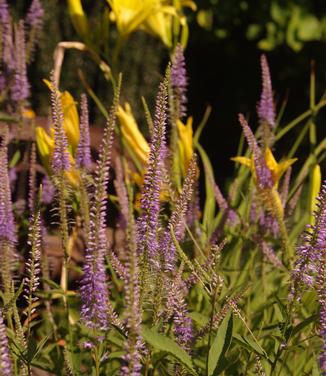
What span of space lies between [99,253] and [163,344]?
174 mm

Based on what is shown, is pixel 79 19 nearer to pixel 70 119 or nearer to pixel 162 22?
pixel 162 22

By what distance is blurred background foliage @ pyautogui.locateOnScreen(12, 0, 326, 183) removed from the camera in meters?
4.71

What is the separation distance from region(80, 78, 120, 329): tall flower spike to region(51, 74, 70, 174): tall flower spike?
7.0 inches

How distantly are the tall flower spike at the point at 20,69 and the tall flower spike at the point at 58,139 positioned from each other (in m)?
0.63

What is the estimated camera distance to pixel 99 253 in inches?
35.3

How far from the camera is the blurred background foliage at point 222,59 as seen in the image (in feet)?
15.4

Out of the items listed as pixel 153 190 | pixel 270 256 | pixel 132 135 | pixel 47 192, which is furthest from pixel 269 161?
pixel 153 190

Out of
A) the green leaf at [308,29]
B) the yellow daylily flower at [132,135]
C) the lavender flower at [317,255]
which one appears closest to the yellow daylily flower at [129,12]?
the yellow daylily flower at [132,135]

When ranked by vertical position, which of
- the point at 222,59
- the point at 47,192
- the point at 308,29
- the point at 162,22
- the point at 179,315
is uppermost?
the point at 162,22

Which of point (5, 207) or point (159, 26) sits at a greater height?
point (159, 26)

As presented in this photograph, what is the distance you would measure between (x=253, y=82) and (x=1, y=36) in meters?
3.60

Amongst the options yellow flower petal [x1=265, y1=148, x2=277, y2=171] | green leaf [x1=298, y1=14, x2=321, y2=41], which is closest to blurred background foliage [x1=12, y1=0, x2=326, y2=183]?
green leaf [x1=298, y1=14, x2=321, y2=41]

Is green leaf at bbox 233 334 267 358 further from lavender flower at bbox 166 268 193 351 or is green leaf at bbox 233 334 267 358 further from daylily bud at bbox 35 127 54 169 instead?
daylily bud at bbox 35 127 54 169

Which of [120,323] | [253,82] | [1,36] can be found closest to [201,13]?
[253,82]
